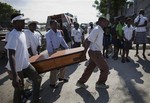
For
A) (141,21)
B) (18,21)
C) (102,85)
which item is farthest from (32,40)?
(141,21)

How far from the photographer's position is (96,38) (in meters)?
7.30

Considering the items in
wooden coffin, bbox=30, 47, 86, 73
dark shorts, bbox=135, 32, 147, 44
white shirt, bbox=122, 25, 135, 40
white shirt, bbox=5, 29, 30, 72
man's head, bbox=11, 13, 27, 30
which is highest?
man's head, bbox=11, 13, 27, 30

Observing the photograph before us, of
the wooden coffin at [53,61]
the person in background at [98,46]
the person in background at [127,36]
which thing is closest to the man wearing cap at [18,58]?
the wooden coffin at [53,61]

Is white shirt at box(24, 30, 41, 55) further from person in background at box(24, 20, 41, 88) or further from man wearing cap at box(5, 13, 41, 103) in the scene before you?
man wearing cap at box(5, 13, 41, 103)

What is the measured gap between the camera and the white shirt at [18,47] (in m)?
5.02

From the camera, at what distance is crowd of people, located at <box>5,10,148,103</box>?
16.9 feet

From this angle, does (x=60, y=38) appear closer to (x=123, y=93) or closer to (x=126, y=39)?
(x=123, y=93)

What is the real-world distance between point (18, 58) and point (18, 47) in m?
0.21

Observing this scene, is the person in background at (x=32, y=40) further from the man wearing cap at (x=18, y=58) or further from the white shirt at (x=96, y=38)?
the man wearing cap at (x=18, y=58)

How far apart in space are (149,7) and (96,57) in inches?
857

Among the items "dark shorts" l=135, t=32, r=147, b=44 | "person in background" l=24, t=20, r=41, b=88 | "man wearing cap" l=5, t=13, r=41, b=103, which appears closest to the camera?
"man wearing cap" l=5, t=13, r=41, b=103

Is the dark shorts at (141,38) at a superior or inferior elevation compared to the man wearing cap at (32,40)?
inferior

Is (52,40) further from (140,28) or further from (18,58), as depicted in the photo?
(140,28)

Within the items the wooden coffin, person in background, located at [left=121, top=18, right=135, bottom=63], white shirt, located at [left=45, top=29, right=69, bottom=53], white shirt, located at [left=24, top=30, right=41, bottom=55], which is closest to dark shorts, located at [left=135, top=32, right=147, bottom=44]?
person in background, located at [left=121, top=18, right=135, bottom=63]
